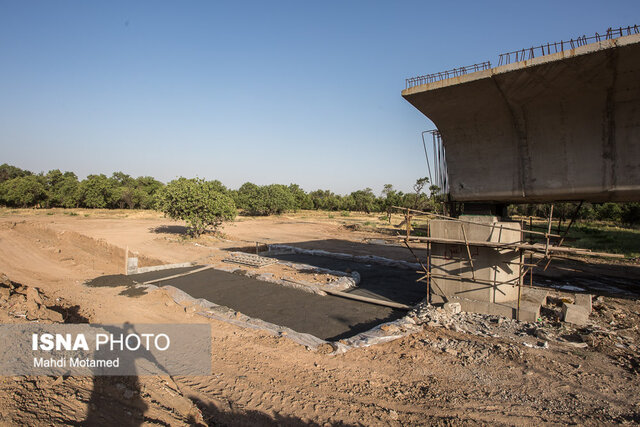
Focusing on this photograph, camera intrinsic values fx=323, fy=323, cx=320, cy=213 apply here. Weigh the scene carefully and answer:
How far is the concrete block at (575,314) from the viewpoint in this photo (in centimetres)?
900

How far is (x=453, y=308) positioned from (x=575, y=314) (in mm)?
3203

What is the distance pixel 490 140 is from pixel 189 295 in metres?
12.1

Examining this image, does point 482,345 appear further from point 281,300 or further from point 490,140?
point 281,300

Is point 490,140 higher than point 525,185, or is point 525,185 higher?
point 490,140

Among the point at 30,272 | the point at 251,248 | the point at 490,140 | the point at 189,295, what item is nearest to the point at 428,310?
the point at 490,140

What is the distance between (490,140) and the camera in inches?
400

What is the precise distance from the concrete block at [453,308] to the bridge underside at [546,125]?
3.55 m

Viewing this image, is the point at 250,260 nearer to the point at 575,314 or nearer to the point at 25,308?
the point at 25,308

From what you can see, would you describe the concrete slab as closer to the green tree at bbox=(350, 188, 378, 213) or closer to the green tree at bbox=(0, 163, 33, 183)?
the green tree at bbox=(350, 188, 378, 213)

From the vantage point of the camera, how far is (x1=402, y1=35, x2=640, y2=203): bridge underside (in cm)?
797

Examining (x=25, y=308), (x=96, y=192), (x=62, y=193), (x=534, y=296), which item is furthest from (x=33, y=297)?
(x=62, y=193)

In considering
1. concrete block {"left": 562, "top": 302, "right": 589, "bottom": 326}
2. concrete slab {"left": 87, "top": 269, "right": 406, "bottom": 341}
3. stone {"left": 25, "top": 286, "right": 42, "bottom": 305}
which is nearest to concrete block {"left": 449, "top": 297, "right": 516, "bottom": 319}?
concrete block {"left": 562, "top": 302, "right": 589, "bottom": 326}

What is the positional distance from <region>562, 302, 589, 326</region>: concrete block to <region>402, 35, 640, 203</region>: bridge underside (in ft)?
10.6

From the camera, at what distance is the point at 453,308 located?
10.4 metres
